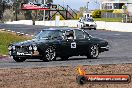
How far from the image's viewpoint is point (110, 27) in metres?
61.5

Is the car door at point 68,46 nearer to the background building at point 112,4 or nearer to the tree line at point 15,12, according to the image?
the background building at point 112,4

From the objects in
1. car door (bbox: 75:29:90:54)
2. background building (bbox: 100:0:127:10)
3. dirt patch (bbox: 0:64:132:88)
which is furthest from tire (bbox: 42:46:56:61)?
background building (bbox: 100:0:127:10)

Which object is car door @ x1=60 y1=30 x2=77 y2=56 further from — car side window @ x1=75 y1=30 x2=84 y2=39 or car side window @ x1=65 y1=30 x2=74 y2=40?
car side window @ x1=75 y1=30 x2=84 y2=39

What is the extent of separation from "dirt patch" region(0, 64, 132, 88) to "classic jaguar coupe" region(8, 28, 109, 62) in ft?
12.7

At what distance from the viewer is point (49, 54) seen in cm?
1922

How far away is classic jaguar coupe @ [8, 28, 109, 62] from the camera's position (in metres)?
19.1

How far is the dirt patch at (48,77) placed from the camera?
1130cm

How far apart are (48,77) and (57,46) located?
273 inches

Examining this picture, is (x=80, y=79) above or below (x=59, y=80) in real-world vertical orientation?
above

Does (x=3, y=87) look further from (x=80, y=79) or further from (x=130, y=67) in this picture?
(x=130, y=67)

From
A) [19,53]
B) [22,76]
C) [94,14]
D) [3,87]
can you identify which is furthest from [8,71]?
[94,14]

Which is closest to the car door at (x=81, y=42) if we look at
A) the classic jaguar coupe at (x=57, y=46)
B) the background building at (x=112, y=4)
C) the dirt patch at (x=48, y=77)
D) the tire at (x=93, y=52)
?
the classic jaguar coupe at (x=57, y=46)

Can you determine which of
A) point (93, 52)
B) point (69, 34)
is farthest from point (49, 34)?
point (93, 52)

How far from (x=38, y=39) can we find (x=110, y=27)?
42367mm
